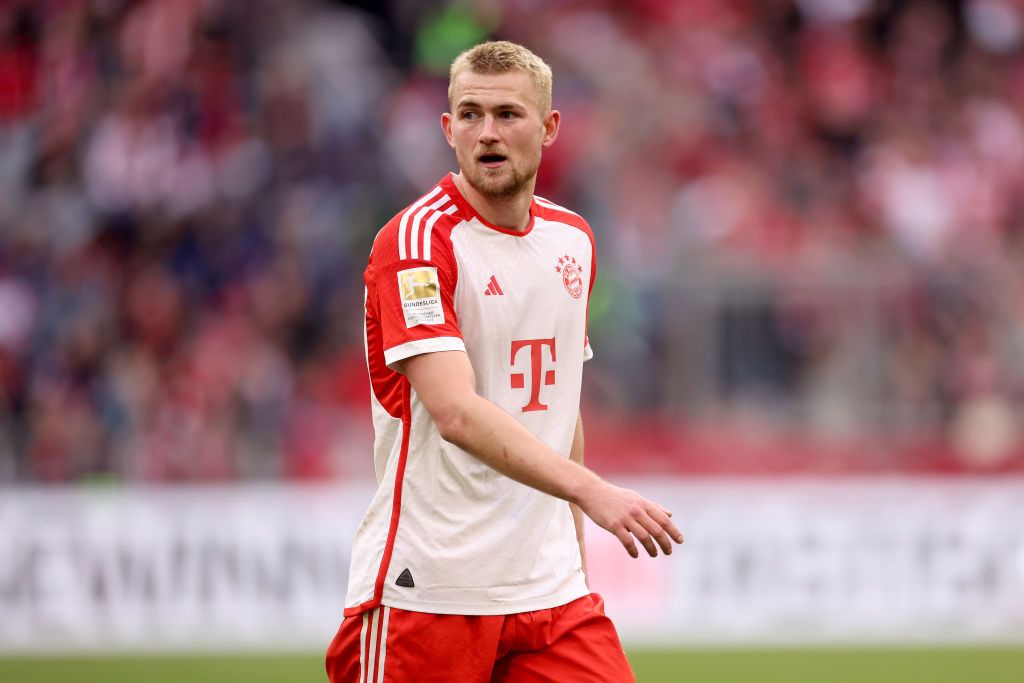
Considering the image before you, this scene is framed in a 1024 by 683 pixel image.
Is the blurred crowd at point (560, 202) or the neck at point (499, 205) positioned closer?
the neck at point (499, 205)

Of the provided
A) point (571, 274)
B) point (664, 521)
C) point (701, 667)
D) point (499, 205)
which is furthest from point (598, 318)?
point (664, 521)

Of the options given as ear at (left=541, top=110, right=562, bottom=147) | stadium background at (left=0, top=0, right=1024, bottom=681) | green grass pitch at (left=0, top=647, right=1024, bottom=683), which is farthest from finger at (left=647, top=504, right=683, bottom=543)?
stadium background at (left=0, top=0, right=1024, bottom=681)

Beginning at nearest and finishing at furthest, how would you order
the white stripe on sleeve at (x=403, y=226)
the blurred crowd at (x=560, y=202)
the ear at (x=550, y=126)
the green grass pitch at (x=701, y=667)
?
the white stripe on sleeve at (x=403, y=226) → the ear at (x=550, y=126) → the green grass pitch at (x=701, y=667) → the blurred crowd at (x=560, y=202)

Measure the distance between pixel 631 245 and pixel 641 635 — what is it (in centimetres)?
320

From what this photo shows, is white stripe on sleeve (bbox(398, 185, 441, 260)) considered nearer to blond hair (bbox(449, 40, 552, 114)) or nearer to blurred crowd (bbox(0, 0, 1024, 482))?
blond hair (bbox(449, 40, 552, 114))

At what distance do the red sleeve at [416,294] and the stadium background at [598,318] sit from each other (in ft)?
19.1

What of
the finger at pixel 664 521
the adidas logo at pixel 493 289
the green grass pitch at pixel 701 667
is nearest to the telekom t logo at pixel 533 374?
the adidas logo at pixel 493 289

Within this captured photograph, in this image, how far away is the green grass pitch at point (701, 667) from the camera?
9.89m

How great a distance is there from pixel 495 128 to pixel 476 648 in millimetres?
1459

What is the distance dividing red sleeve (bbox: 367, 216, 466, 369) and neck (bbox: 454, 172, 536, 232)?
153 millimetres

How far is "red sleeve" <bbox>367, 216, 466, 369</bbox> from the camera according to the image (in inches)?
173

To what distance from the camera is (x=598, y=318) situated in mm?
12375

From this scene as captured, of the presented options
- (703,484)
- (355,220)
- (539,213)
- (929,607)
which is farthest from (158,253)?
(539,213)

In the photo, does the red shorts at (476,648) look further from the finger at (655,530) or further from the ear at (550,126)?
the ear at (550,126)
